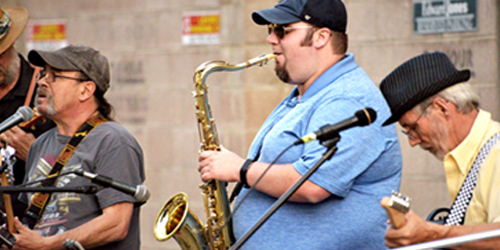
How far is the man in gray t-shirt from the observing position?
3258mm

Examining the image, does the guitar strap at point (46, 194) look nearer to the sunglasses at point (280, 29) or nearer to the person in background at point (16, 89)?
the person in background at point (16, 89)

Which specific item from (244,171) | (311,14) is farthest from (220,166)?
(311,14)

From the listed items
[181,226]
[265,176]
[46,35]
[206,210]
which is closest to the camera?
[265,176]

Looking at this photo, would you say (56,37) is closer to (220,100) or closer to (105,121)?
(220,100)

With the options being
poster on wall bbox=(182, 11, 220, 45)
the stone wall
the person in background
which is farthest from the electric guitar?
poster on wall bbox=(182, 11, 220, 45)

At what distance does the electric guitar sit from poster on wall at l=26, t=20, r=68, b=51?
5.35 meters

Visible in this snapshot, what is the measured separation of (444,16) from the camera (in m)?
4.97

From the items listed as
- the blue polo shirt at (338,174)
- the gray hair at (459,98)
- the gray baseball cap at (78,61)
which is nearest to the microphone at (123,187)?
the blue polo shirt at (338,174)

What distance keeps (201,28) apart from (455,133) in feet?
13.1

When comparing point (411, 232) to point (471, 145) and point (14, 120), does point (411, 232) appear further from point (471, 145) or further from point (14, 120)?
point (14, 120)

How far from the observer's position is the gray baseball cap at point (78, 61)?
3.53m

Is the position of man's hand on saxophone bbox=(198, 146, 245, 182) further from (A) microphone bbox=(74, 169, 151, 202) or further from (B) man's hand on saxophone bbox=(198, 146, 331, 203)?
(A) microphone bbox=(74, 169, 151, 202)

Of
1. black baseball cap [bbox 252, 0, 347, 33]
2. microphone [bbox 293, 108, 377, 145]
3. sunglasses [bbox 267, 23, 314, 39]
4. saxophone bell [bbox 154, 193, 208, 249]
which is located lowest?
saxophone bell [bbox 154, 193, 208, 249]

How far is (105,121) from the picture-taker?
3.54m
